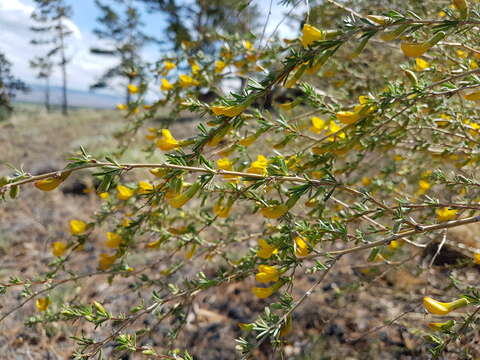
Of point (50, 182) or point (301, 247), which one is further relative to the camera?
point (301, 247)

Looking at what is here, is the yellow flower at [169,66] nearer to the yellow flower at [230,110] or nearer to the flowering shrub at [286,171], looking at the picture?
the flowering shrub at [286,171]

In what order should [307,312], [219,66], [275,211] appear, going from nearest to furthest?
[275,211]
[219,66]
[307,312]

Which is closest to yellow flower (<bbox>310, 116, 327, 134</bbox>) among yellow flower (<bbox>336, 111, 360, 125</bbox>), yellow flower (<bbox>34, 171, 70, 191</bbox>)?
yellow flower (<bbox>336, 111, 360, 125</bbox>)

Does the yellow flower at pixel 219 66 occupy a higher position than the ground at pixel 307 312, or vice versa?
the yellow flower at pixel 219 66

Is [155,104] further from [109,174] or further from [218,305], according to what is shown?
[218,305]

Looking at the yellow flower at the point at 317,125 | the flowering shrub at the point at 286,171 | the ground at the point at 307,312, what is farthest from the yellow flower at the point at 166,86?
the yellow flower at the point at 317,125

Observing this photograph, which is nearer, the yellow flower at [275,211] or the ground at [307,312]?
the yellow flower at [275,211]

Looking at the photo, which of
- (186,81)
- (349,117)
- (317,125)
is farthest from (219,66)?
(349,117)

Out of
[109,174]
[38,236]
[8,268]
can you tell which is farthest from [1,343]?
[109,174]

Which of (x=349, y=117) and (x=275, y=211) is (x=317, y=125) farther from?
(x=275, y=211)
